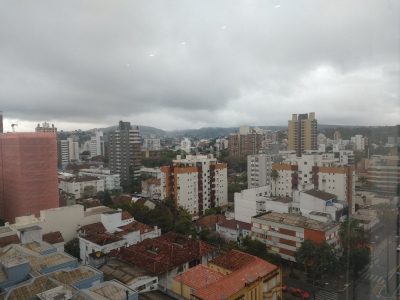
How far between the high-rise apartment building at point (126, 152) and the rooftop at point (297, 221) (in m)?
6.99

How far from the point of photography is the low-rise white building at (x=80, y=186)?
995cm

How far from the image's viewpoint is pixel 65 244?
4.88 metres

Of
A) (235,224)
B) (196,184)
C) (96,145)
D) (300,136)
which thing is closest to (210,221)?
(235,224)

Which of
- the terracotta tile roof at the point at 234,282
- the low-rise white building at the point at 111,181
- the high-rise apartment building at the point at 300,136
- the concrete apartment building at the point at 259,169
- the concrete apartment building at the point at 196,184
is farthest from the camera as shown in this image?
the low-rise white building at the point at 111,181

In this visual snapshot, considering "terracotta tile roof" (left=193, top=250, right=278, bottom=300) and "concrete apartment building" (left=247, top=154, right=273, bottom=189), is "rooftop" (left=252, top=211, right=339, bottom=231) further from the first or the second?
"concrete apartment building" (left=247, top=154, right=273, bottom=189)

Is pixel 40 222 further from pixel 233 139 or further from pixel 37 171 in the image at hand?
pixel 233 139

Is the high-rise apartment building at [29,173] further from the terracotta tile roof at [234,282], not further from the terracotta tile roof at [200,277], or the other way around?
the terracotta tile roof at [234,282]

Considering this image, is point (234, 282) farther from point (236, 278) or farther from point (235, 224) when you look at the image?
point (235, 224)

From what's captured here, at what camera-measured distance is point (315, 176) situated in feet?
24.6

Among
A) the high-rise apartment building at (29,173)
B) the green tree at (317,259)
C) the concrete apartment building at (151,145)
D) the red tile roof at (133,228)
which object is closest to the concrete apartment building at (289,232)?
the green tree at (317,259)

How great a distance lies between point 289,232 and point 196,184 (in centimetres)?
335

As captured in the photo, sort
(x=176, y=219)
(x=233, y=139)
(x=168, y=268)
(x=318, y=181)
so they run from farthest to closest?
(x=233, y=139) < (x=318, y=181) < (x=176, y=219) < (x=168, y=268)

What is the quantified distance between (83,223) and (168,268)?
229cm

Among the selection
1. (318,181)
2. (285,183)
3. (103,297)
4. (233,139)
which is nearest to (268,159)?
(285,183)
